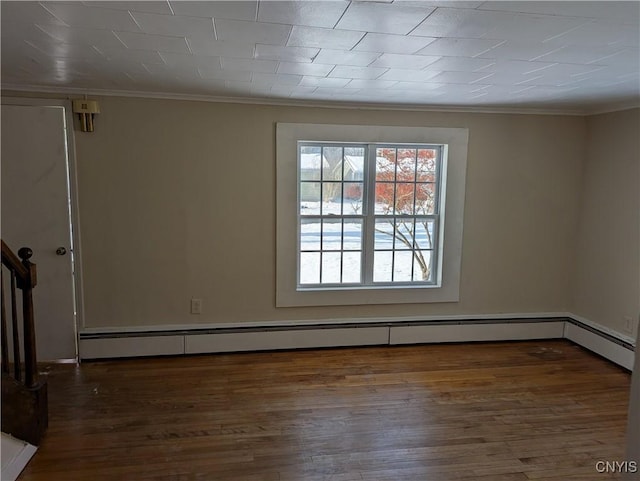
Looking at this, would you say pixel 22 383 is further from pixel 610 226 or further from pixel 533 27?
pixel 610 226

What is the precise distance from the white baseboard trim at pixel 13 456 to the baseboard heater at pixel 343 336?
4.27 ft

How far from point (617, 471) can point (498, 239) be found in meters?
2.12

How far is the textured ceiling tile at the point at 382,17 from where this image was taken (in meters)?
1.65

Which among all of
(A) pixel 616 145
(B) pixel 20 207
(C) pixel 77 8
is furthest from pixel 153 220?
(A) pixel 616 145

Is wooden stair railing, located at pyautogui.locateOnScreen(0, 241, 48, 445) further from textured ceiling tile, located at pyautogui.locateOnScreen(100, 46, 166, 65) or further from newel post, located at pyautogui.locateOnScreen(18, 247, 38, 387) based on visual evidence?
textured ceiling tile, located at pyautogui.locateOnScreen(100, 46, 166, 65)

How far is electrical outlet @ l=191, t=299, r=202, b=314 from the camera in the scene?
377 centimetres

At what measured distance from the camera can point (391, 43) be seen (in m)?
2.07

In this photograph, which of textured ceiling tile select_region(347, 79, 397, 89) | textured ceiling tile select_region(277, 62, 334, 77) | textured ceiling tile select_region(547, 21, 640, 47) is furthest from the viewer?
textured ceiling tile select_region(347, 79, 397, 89)

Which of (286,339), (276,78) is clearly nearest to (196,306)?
(286,339)

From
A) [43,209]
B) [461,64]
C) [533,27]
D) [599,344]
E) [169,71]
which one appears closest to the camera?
[533,27]

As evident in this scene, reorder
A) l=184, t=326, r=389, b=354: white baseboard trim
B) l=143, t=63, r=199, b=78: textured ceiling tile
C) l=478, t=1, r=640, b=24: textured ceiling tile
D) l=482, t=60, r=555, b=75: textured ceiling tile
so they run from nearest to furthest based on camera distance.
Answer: l=478, t=1, r=640, b=24: textured ceiling tile → l=482, t=60, r=555, b=75: textured ceiling tile → l=143, t=63, r=199, b=78: textured ceiling tile → l=184, t=326, r=389, b=354: white baseboard trim

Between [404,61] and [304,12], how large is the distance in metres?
0.85

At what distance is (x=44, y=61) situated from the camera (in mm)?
2531

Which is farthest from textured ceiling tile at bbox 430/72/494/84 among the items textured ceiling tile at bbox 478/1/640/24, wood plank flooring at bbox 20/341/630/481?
wood plank flooring at bbox 20/341/630/481
